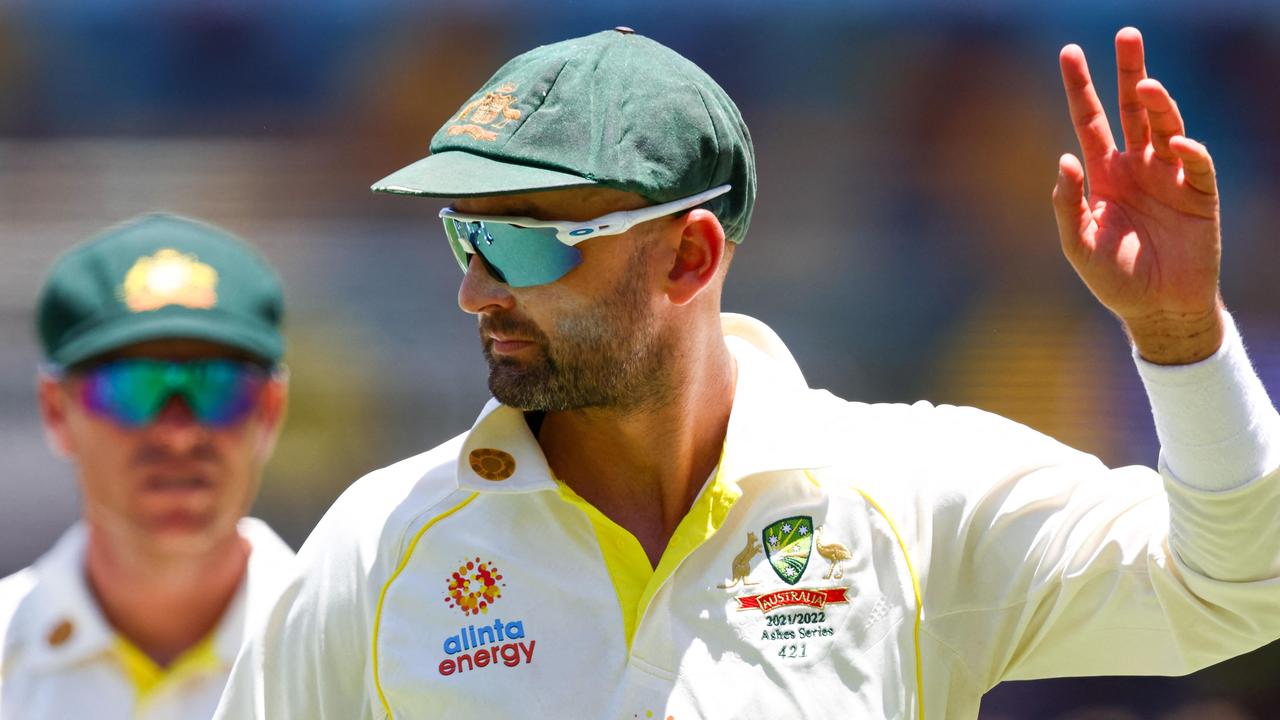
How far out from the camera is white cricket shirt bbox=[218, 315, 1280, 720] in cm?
208

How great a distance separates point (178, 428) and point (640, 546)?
0.97m

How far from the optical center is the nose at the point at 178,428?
104 inches

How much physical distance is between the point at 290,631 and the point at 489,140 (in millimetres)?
745

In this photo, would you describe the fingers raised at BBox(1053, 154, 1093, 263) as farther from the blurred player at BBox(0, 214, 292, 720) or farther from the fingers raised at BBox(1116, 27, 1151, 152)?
the blurred player at BBox(0, 214, 292, 720)

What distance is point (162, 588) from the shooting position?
2.65 metres

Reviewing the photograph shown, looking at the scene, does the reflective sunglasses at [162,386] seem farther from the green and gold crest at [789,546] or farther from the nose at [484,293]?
the green and gold crest at [789,546]

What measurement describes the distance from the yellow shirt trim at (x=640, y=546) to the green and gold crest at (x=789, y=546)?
74 mm

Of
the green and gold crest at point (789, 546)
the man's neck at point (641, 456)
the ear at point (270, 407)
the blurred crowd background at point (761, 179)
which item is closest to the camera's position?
the green and gold crest at point (789, 546)

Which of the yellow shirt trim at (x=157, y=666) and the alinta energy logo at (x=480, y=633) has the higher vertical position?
the alinta energy logo at (x=480, y=633)

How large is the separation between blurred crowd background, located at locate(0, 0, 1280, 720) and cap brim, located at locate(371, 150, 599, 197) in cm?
241

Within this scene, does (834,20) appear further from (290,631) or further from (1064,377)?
(290,631)

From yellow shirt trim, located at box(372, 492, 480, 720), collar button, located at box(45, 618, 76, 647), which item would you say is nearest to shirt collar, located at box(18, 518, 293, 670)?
collar button, located at box(45, 618, 76, 647)

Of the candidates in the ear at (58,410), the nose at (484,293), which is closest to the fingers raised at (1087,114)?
the nose at (484,293)

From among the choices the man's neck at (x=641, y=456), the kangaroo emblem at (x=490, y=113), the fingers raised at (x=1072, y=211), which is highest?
the kangaroo emblem at (x=490, y=113)
